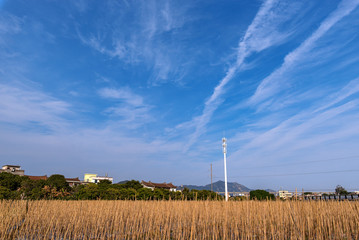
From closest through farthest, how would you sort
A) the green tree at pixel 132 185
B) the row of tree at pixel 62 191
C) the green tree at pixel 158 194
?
the row of tree at pixel 62 191 → the green tree at pixel 158 194 → the green tree at pixel 132 185

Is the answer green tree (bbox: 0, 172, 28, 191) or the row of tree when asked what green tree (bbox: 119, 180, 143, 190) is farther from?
green tree (bbox: 0, 172, 28, 191)

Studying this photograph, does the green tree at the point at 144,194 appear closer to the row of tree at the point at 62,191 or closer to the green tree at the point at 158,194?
the row of tree at the point at 62,191

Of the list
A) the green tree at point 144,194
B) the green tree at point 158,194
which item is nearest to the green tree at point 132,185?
the green tree at point 144,194

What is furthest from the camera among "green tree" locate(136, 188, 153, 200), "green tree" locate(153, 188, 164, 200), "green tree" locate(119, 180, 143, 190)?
"green tree" locate(119, 180, 143, 190)

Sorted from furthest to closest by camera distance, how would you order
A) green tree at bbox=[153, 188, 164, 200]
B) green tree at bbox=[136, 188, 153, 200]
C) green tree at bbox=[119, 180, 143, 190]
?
green tree at bbox=[119, 180, 143, 190]
green tree at bbox=[153, 188, 164, 200]
green tree at bbox=[136, 188, 153, 200]

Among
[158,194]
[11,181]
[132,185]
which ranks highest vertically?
[11,181]

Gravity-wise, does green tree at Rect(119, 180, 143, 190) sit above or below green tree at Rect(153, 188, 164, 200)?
above

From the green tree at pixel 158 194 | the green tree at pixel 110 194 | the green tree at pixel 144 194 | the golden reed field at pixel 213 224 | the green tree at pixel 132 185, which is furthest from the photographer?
the green tree at pixel 132 185

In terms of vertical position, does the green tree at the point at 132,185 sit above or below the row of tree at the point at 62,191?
above

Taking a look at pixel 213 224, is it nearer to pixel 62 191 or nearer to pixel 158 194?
pixel 158 194

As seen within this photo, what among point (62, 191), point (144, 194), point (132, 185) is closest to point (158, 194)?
point (144, 194)

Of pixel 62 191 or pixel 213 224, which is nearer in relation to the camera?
pixel 213 224

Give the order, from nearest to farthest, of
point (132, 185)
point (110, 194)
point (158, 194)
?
point (110, 194) < point (158, 194) < point (132, 185)

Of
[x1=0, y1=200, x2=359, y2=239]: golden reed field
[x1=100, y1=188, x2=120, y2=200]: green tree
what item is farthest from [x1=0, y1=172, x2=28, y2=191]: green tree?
[x1=0, y1=200, x2=359, y2=239]: golden reed field
